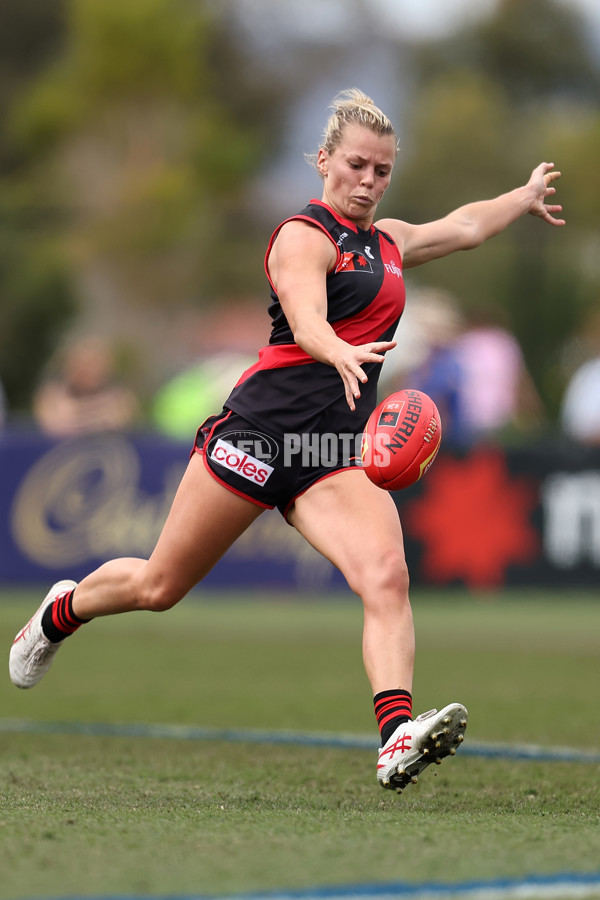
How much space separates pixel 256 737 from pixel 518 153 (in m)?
47.2

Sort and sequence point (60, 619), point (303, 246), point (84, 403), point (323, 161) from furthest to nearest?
point (84, 403) < point (60, 619) < point (323, 161) < point (303, 246)

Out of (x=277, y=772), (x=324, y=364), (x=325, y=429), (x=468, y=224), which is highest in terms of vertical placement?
(x=468, y=224)

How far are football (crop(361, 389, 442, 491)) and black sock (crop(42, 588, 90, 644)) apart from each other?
1497 mm

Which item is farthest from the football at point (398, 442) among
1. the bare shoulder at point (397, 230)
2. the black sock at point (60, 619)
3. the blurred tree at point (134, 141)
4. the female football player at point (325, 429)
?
the blurred tree at point (134, 141)

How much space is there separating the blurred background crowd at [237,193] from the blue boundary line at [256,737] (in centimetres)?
747

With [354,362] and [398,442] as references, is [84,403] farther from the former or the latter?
[354,362]

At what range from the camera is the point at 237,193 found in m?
44.7

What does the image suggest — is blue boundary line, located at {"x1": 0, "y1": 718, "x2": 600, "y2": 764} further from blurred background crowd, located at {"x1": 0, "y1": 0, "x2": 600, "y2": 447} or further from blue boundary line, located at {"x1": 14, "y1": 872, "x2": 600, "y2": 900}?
blurred background crowd, located at {"x1": 0, "y1": 0, "x2": 600, "y2": 447}

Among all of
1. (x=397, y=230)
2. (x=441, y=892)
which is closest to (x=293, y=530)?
(x=397, y=230)

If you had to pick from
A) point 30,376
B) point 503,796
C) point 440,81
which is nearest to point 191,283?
point 30,376

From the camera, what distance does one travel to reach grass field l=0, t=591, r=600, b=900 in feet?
12.3

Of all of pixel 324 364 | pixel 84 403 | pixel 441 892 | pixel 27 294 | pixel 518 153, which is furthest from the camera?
pixel 518 153

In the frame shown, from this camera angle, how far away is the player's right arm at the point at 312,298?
4.73 metres

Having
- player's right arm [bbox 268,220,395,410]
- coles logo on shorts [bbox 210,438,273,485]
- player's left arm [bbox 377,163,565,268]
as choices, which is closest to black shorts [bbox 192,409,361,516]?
coles logo on shorts [bbox 210,438,273,485]
